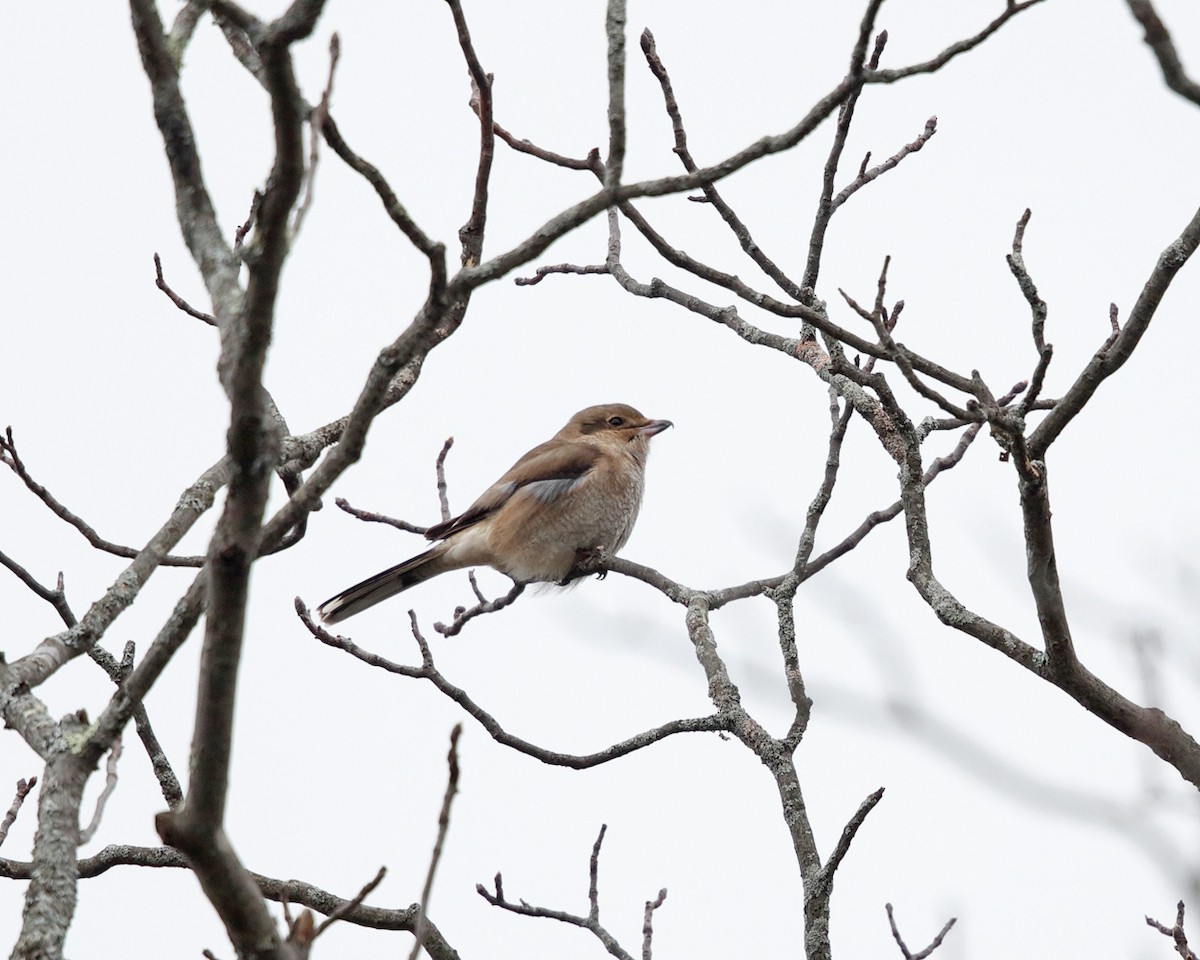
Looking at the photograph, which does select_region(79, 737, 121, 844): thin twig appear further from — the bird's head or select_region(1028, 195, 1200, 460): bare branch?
the bird's head

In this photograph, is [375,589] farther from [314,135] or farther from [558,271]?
[314,135]

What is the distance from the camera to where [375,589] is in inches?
268

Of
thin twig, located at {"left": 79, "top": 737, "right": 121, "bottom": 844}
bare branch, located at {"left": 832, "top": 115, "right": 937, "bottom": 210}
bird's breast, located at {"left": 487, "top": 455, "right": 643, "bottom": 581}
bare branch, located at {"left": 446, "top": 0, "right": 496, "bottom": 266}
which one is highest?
bird's breast, located at {"left": 487, "top": 455, "right": 643, "bottom": 581}

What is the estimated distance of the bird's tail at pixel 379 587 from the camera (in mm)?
6758

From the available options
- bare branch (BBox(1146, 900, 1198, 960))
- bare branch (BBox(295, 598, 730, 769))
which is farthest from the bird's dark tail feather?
bare branch (BBox(1146, 900, 1198, 960))

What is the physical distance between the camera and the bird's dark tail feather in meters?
6.75

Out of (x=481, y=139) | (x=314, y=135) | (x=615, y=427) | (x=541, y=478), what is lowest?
(x=314, y=135)

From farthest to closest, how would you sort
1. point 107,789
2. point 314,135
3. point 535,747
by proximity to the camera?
point 535,747
point 107,789
point 314,135

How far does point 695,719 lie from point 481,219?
5.21 ft

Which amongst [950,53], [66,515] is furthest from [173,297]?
[950,53]

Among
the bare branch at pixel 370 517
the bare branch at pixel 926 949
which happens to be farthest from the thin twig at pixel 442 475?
the bare branch at pixel 926 949

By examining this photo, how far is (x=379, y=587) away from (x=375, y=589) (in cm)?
2

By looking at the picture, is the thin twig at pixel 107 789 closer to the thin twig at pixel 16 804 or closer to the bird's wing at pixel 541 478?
the thin twig at pixel 16 804

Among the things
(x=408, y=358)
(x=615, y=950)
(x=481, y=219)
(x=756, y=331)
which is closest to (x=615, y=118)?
(x=408, y=358)
